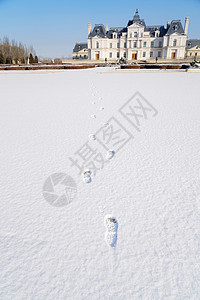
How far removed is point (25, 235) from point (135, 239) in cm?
68

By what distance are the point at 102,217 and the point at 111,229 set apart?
0.11m

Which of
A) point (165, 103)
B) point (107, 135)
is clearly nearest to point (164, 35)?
point (165, 103)

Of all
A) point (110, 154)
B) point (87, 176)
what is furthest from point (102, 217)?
point (110, 154)

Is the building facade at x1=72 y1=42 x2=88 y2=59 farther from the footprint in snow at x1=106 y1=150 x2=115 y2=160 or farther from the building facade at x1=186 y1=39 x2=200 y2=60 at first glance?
the footprint in snow at x1=106 y1=150 x2=115 y2=160

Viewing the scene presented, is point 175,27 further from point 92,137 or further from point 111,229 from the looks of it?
point 111,229

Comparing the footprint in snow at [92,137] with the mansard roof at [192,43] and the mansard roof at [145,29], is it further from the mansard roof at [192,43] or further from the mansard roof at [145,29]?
the mansard roof at [192,43]

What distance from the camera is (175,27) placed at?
1549 inches

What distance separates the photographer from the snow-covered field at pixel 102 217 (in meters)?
0.89

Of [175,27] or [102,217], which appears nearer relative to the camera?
[102,217]

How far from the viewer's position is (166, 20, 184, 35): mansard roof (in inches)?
1537

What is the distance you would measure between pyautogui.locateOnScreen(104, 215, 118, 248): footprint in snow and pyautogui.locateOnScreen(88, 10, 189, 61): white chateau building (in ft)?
144

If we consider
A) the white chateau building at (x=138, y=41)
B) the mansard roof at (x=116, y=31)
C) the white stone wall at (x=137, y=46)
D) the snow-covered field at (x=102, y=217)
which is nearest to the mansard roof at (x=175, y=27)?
the white chateau building at (x=138, y=41)

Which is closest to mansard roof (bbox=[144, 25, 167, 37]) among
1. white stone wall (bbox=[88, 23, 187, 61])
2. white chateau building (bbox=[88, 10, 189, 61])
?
white chateau building (bbox=[88, 10, 189, 61])

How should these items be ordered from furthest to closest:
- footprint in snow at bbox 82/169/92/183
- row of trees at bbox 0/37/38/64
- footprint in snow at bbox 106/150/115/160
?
row of trees at bbox 0/37/38/64
footprint in snow at bbox 106/150/115/160
footprint in snow at bbox 82/169/92/183
